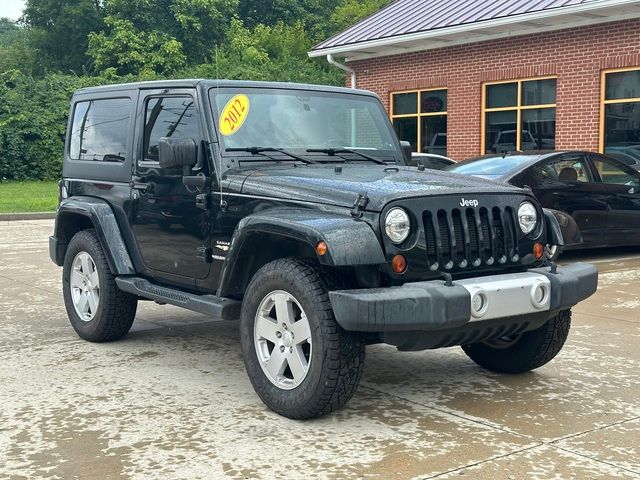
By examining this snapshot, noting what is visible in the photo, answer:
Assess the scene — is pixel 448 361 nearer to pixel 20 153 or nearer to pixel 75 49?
pixel 20 153

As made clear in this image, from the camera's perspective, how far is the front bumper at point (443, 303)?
4.02 m

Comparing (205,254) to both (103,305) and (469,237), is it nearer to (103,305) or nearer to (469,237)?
(103,305)

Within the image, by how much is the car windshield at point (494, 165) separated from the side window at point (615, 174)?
47.6 inches

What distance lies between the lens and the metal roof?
48.2ft

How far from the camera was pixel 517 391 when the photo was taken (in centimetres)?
504

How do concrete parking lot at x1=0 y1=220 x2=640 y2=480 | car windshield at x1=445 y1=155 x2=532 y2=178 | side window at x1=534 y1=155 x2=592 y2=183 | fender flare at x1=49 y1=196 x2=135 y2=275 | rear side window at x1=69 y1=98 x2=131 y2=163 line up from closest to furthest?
concrete parking lot at x1=0 y1=220 x2=640 y2=480 → fender flare at x1=49 y1=196 x2=135 y2=275 → rear side window at x1=69 y1=98 x2=131 y2=163 → car windshield at x1=445 y1=155 x2=532 y2=178 → side window at x1=534 y1=155 x2=592 y2=183

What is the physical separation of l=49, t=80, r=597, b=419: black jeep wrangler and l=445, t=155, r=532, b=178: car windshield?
14.1 ft

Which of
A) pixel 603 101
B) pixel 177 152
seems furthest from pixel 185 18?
pixel 177 152

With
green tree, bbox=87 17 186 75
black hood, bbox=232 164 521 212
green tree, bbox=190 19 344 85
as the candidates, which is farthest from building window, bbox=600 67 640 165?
green tree, bbox=87 17 186 75

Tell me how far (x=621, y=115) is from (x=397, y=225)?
12229 mm

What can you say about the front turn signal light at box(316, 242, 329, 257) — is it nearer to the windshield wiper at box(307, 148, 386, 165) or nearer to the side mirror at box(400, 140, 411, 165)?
the windshield wiper at box(307, 148, 386, 165)

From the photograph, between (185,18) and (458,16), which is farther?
(185,18)

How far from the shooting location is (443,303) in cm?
408

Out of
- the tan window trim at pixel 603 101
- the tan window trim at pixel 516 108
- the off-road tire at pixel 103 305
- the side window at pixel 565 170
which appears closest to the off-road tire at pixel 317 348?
the off-road tire at pixel 103 305
